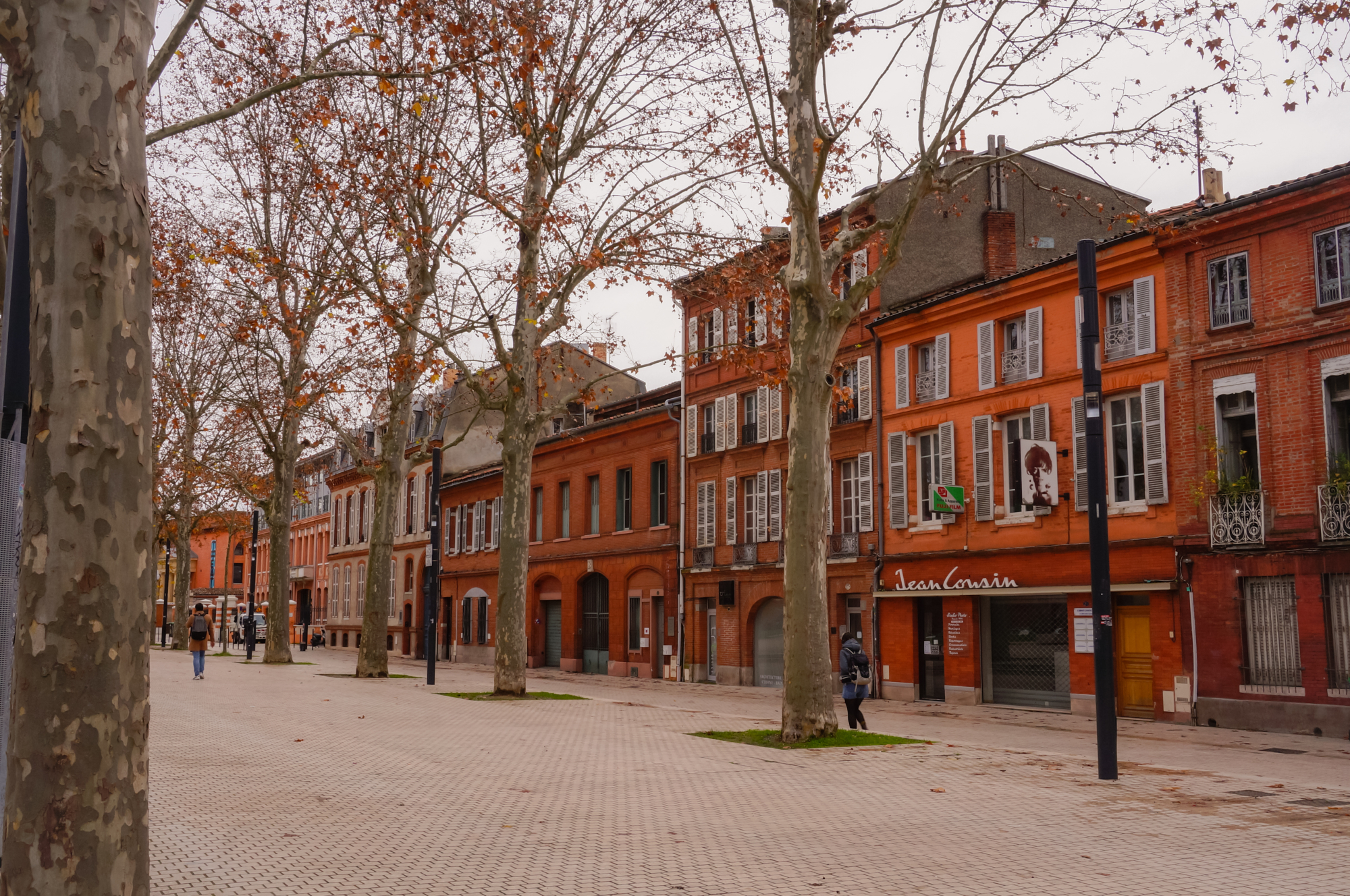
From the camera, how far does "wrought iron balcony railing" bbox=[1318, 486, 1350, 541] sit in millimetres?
18797

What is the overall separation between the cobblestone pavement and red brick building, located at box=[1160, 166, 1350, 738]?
255cm

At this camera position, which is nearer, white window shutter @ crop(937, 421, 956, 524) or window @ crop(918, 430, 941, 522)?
white window shutter @ crop(937, 421, 956, 524)

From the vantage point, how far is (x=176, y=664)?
36219mm

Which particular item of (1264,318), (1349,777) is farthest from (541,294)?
(1349,777)

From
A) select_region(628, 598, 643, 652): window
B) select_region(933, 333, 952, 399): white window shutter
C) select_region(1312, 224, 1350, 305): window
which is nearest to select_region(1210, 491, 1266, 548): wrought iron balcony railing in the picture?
select_region(1312, 224, 1350, 305): window

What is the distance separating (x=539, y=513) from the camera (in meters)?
44.1

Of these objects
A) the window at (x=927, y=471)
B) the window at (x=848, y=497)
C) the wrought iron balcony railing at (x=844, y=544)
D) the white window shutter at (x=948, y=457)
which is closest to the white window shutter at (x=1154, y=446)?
the white window shutter at (x=948, y=457)

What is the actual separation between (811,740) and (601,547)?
83.9 feet

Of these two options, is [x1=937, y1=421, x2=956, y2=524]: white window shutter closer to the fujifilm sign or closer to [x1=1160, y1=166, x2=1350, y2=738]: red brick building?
the fujifilm sign

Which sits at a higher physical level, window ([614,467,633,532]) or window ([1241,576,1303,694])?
window ([614,467,633,532])

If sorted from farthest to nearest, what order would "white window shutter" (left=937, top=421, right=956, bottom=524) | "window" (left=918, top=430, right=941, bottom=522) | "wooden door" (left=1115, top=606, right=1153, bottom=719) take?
"window" (left=918, top=430, right=941, bottom=522), "white window shutter" (left=937, top=421, right=956, bottom=524), "wooden door" (left=1115, top=606, right=1153, bottom=719)

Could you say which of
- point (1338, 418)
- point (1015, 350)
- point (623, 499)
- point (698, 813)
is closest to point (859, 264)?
point (1015, 350)

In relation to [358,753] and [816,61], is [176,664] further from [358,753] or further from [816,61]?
[816,61]

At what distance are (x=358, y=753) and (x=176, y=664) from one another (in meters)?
26.2
